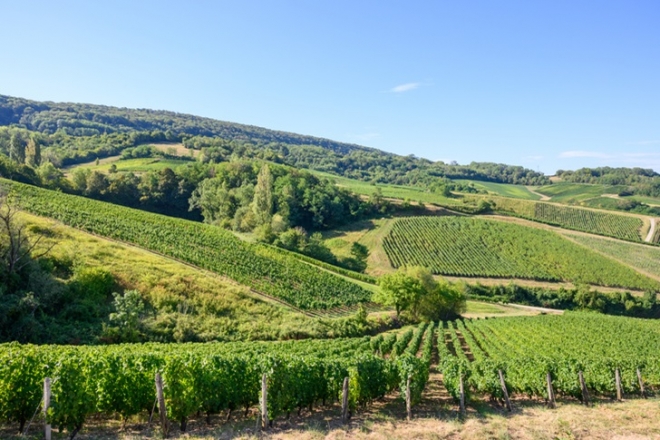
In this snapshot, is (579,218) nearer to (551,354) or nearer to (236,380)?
(551,354)

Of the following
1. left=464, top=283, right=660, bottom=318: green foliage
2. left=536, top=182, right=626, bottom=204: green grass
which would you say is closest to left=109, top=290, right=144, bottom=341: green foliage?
left=464, top=283, right=660, bottom=318: green foliage

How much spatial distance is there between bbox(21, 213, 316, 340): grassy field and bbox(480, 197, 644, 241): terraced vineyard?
10278cm

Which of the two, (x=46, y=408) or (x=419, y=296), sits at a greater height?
(x=46, y=408)

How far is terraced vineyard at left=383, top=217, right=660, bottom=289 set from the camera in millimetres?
83062

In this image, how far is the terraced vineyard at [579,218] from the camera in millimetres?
112688

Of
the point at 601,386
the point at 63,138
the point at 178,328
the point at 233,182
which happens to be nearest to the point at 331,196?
the point at 233,182

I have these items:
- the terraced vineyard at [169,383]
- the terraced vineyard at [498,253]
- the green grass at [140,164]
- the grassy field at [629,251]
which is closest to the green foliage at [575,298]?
the terraced vineyard at [498,253]

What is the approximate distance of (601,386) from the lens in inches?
853

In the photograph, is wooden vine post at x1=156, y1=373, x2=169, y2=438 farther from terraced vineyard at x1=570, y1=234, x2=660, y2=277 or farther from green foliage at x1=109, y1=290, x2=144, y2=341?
terraced vineyard at x1=570, y1=234, x2=660, y2=277

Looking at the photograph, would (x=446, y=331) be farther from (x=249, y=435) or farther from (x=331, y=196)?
(x=331, y=196)

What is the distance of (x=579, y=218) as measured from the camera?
124 m

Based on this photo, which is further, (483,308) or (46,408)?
(483,308)

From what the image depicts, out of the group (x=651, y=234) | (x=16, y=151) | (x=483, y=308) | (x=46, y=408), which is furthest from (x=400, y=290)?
(x=16, y=151)

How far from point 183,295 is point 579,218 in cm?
12803
